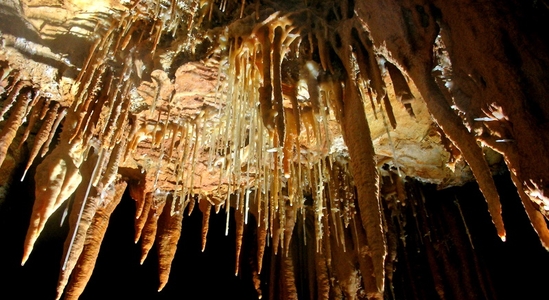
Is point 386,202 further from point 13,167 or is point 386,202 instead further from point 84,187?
point 13,167

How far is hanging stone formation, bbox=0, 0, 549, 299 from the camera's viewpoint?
2.09m

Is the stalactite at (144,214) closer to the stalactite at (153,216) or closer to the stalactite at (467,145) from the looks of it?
the stalactite at (153,216)

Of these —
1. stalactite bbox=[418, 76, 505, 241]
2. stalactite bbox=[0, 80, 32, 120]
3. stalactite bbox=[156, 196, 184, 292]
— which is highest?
stalactite bbox=[0, 80, 32, 120]

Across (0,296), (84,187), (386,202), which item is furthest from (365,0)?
(0,296)

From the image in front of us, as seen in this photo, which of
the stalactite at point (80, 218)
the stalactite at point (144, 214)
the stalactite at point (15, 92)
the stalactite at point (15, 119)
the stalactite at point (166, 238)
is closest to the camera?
the stalactite at point (15, 119)

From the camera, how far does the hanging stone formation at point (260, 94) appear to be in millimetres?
2090

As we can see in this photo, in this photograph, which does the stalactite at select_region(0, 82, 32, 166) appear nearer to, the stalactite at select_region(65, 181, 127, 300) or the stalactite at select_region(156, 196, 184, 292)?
the stalactite at select_region(65, 181, 127, 300)

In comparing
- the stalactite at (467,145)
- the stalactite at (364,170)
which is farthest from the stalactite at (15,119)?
the stalactite at (467,145)

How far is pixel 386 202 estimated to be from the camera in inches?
259

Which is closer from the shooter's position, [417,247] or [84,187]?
[84,187]

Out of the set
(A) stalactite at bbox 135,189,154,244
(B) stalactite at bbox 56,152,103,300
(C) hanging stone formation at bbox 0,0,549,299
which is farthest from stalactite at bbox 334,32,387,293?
(A) stalactite at bbox 135,189,154,244

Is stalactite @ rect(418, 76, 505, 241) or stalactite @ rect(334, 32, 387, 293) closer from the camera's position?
stalactite @ rect(418, 76, 505, 241)

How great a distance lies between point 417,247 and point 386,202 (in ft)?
3.64

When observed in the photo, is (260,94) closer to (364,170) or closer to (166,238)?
(364,170)
